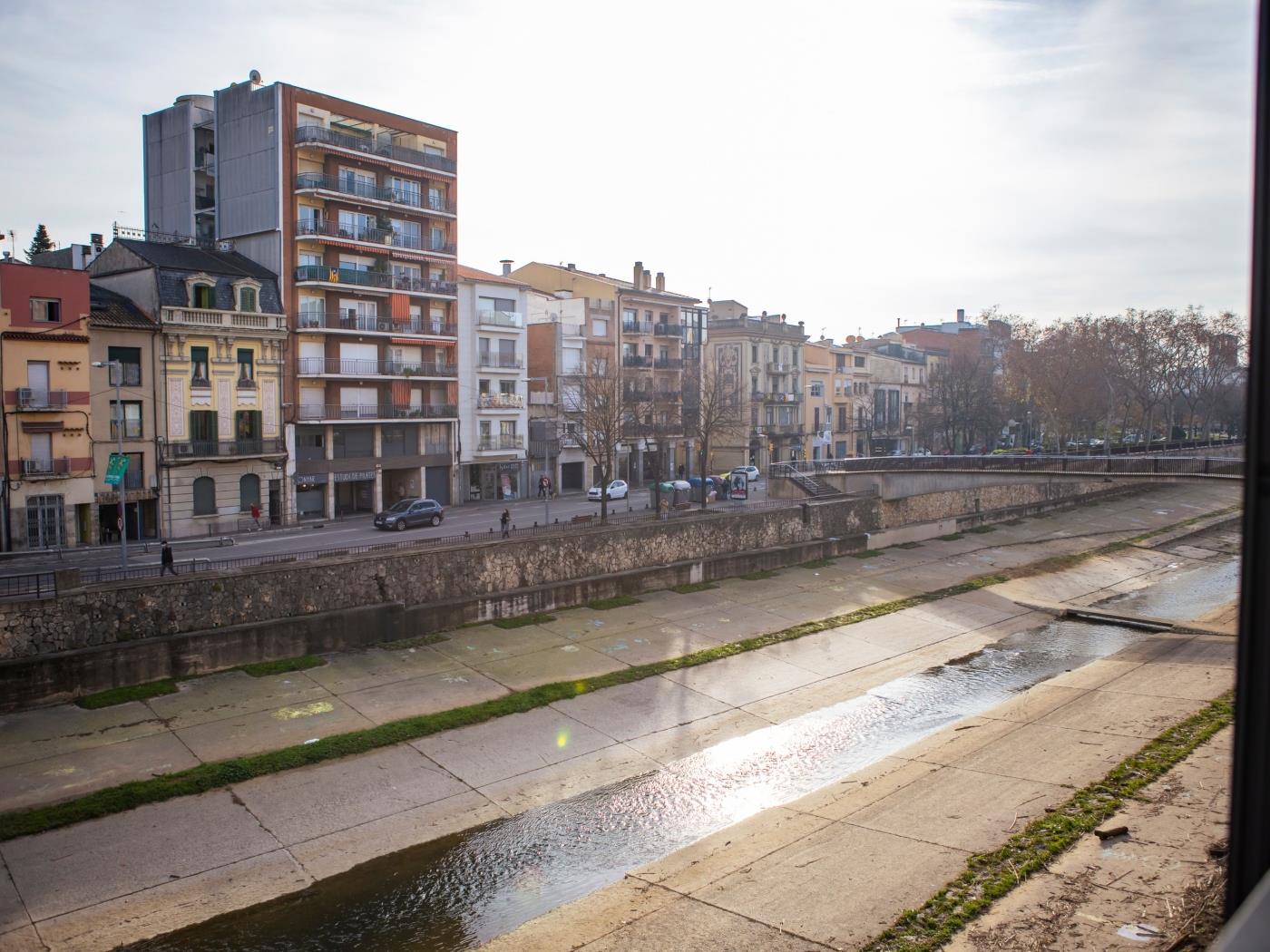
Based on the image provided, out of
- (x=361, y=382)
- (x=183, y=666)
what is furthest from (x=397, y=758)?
(x=361, y=382)

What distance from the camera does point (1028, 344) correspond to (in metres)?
91.5

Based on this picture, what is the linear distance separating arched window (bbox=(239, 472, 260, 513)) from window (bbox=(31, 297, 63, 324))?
10528 millimetres

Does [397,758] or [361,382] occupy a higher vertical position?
→ [361,382]

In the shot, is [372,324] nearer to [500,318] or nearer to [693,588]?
[500,318]

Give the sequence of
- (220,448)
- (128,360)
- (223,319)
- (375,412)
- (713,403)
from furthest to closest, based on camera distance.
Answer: (713,403)
(375,412)
(223,319)
(220,448)
(128,360)

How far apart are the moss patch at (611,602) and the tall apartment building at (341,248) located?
21.7 metres

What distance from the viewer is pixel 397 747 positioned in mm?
19562

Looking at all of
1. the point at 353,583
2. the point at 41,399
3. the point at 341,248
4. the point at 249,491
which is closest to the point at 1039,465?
the point at 353,583

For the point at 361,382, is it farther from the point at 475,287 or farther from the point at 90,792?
the point at 90,792

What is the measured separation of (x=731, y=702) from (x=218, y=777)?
11692 mm

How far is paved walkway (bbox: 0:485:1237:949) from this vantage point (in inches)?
562

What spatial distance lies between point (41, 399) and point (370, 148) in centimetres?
2157

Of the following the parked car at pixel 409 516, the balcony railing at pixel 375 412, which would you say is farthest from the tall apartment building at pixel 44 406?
the parked car at pixel 409 516

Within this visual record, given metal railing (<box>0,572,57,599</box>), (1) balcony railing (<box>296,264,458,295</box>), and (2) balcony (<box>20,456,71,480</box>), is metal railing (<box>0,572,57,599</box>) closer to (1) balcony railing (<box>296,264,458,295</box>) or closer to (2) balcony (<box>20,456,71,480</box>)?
(2) balcony (<box>20,456,71,480</box>)
